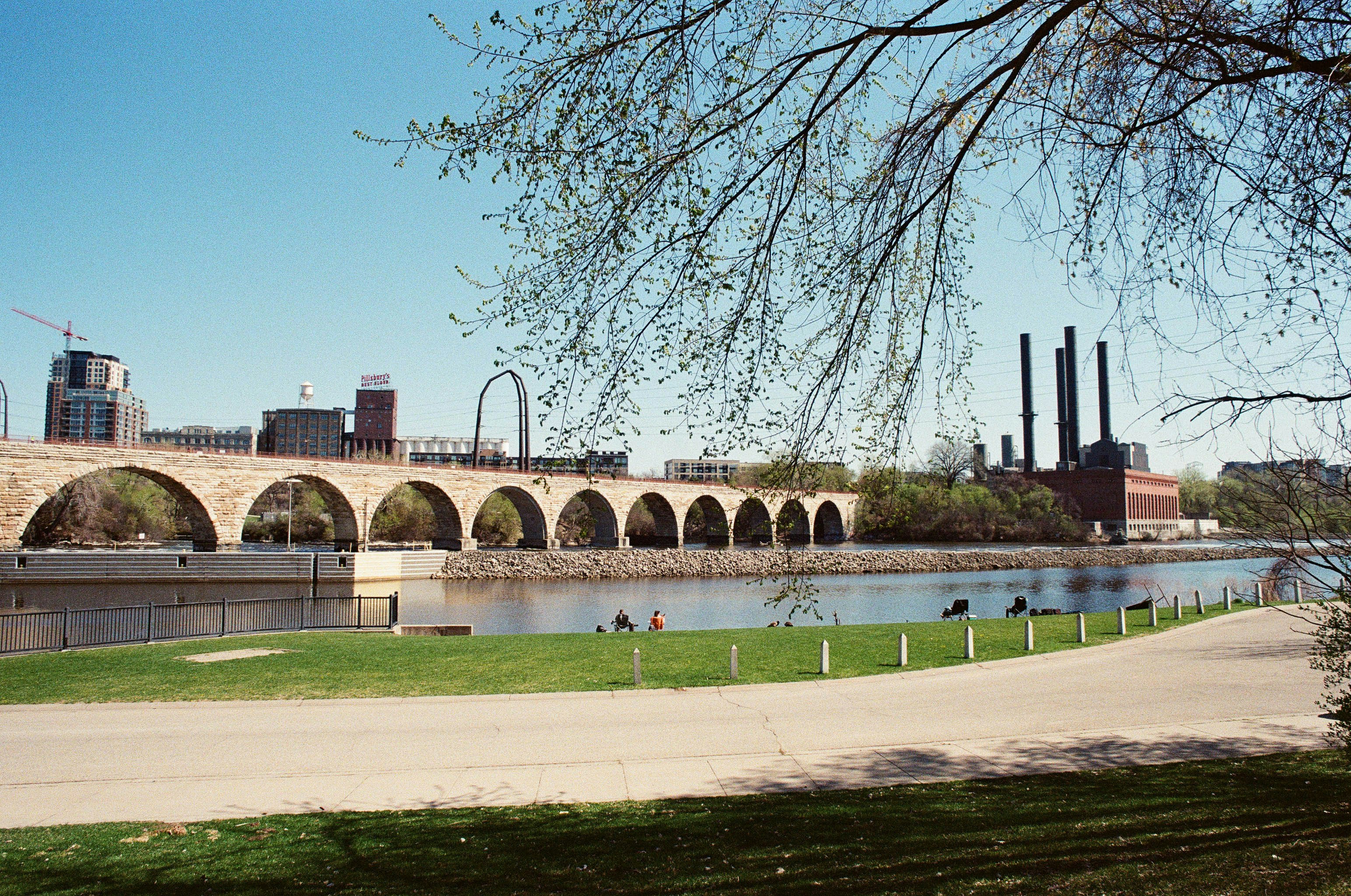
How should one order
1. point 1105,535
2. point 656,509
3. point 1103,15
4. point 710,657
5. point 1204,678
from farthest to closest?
point 1105,535
point 656,509
point 710,657
point 1204,678
point 1103,15

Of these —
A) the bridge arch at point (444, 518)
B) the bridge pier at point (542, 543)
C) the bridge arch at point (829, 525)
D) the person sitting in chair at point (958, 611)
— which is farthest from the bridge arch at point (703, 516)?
the person sitting in chair at point (958, 611)

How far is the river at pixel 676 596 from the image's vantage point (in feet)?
93.7

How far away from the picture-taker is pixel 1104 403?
230ft

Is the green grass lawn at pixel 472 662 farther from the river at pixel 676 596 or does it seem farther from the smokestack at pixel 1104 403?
the smokestack at pixel 1104 403

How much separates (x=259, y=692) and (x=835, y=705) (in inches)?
301

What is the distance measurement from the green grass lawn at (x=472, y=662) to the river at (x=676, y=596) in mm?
7906

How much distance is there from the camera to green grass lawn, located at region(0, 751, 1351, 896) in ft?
15.8

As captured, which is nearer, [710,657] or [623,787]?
[623,787]

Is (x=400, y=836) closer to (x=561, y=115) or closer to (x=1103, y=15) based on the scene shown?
(x=561, y=115)

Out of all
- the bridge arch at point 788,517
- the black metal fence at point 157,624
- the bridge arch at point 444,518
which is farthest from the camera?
the bridge arch at point 444,518

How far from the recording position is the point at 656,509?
70625mm

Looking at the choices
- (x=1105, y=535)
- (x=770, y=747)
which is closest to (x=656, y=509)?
(x=1105, y=535)

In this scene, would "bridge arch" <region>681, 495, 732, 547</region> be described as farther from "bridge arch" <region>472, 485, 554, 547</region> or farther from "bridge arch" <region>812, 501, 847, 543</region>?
"bridge arch" <region>472, 485, 554, 547</region>

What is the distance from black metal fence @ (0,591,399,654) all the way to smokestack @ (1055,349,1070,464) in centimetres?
5471
